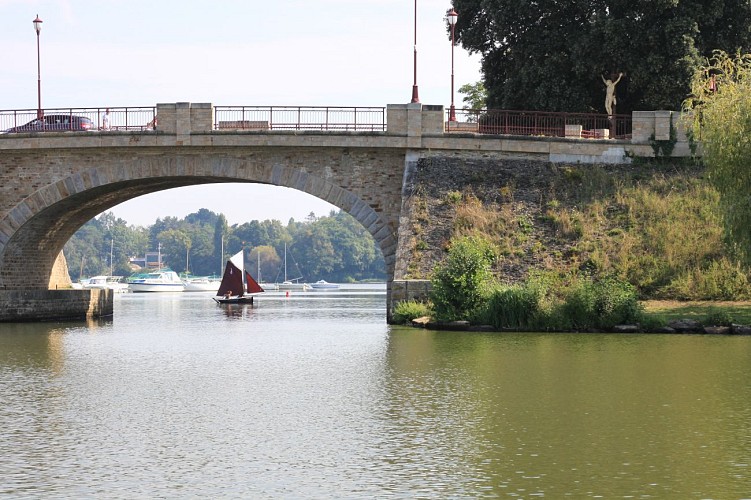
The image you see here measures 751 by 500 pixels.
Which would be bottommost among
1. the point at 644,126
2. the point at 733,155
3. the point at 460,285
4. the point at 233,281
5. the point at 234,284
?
the point at 234,284

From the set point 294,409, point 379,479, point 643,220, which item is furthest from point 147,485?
point 643,220

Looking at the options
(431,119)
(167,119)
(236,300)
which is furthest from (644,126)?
(236,300)

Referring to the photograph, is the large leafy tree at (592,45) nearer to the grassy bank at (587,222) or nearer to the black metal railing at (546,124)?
the black metal railing at (546,124)

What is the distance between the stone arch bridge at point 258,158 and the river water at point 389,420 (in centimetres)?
1304

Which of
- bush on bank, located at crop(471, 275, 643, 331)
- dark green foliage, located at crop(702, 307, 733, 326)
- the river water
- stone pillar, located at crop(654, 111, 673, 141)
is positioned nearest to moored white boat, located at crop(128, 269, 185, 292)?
stone pillar, located at crop(654, 111, 673, 141)

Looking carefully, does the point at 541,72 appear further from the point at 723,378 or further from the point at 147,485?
the point at 147,485

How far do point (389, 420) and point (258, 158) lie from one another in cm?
2808

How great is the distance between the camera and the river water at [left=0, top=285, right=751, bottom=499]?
1453 cm

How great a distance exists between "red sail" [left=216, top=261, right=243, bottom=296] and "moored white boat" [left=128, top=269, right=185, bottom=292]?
65.6 metres

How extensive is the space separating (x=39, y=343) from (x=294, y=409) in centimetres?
1905

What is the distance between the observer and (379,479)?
1470 cm

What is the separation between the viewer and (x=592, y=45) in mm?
50656

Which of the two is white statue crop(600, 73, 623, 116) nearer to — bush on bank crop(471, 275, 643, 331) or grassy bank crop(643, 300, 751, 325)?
grassy bank crop(643, 300, 751, 325)

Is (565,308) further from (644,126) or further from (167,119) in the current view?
(167,119)
